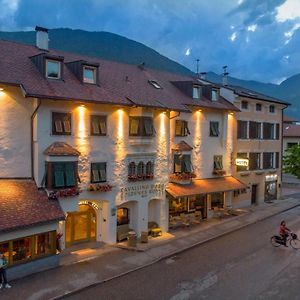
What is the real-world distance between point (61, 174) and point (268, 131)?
28.5m

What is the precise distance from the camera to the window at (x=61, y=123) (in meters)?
23.8

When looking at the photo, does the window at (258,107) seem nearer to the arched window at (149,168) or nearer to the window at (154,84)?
the window at (154,84)

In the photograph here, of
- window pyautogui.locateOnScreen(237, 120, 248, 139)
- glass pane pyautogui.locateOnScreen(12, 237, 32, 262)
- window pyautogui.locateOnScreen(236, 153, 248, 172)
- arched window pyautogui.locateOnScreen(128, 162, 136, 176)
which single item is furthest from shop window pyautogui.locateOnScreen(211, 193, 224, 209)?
glass pane pyautogui.locateOnScreen(12, 237, 32, 262)

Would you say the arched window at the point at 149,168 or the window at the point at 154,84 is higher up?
the window at the point at 154,84

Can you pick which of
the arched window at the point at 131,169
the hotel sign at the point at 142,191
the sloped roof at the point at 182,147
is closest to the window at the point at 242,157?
the sloped roof at the point at 182,147

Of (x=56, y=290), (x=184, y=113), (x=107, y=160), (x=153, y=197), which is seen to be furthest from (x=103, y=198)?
(x=184, y=113)

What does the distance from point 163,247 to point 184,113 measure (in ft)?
38.2

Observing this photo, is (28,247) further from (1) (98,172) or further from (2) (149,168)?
(2) (149,168)

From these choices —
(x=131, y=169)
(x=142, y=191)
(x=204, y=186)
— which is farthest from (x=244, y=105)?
(x=131, y=169)

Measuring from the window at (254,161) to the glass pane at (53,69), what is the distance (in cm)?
2463

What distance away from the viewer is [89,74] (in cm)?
2666

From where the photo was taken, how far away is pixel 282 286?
19.8 meters

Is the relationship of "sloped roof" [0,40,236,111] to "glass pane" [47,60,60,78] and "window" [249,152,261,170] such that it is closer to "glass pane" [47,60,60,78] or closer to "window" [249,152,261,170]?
"glass pane" [47,60,60,78]

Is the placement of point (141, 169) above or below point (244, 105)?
below
